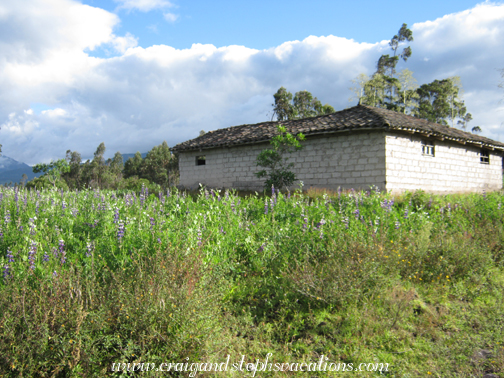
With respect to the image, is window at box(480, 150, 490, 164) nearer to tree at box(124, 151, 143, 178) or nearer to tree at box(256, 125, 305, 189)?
tree at box(256, 125, 305, 189)

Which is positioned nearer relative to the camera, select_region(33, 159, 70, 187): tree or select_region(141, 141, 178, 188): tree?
select_region(33, 159, 70, 187): tree

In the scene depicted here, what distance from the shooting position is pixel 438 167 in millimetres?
16047

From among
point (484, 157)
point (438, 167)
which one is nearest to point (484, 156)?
point (484, 157)

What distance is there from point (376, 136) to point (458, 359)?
1102 centimetres

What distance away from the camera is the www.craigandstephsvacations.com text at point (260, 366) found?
2.88 meters

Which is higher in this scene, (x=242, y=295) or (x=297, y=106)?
(x=297, y=106)

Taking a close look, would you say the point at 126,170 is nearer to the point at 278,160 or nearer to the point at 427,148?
the point at 278,160

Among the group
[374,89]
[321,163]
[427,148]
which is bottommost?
[321,163]

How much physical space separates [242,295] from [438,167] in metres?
14.9

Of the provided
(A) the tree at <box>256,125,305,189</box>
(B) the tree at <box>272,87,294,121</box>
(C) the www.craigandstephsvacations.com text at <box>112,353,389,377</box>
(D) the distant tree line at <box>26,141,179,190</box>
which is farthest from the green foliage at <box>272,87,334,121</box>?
(C) the www.craigandstephsvacations.com text at <box>112,353,389,377</box>

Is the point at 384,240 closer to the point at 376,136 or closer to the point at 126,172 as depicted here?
the point at 376,136

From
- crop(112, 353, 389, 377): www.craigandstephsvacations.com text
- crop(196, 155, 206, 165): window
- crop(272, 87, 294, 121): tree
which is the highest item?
crop(272, 87, 294, 121): tree

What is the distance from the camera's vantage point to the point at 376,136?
13.5 metres

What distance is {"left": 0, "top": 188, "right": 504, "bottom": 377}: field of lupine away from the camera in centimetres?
289
